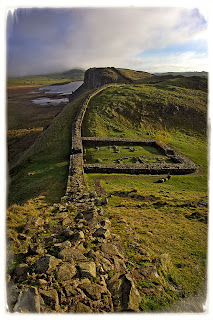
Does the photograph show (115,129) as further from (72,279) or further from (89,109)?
(72,279)

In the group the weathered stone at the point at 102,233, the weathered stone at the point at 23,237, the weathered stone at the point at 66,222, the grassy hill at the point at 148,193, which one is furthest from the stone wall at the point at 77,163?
the weathered stone at the point at 23,237

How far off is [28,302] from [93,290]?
5.49 ft

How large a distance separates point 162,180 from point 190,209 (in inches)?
257

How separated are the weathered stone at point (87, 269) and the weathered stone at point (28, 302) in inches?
58.2

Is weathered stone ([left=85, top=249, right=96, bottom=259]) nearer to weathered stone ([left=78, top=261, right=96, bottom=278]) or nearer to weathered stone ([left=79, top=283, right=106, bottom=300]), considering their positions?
weathered stone ([left=78, top=261, right=96, bottom=278])

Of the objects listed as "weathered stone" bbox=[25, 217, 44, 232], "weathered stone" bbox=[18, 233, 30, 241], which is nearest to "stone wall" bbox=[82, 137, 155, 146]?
"weathered stone" bbox=[25, 217, 44, 232]

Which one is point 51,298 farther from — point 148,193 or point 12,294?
point 148,193

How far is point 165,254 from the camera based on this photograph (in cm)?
865

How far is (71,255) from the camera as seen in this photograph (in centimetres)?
645

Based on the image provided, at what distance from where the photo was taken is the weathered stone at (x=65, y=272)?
547 centimetres

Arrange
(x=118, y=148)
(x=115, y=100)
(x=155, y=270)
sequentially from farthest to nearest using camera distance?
(x=115, y=100), (x=118, y=148), (x=155, y=270)

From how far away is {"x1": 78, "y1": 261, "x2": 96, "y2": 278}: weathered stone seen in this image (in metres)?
5.72

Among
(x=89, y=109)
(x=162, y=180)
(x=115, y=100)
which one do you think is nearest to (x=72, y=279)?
(x=162, y=180)

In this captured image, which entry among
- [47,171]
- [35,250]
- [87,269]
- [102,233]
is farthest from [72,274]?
[47,171]
